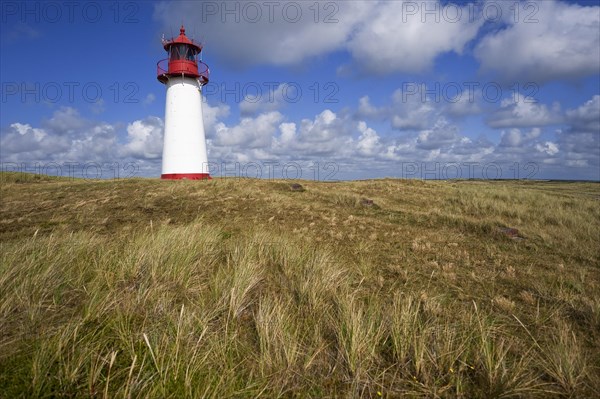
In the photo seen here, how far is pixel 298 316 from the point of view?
4.08 meters

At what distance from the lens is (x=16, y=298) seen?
362 cm

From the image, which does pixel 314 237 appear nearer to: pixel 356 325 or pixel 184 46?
pixel 356 325

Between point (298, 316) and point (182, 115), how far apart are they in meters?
→ 20.7

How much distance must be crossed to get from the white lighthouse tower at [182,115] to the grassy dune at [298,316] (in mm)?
12583

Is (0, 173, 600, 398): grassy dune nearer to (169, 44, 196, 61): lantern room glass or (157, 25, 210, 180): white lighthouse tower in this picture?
(157, 25, 210, 180): white lighthouse tower

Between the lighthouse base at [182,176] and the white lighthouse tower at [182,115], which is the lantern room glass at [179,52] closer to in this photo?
the white lighthouse tower at [182,115]

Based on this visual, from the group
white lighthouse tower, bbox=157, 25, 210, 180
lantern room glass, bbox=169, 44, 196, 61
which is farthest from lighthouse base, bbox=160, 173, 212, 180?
lantern room glass, bbox=169, 44, 196, 61

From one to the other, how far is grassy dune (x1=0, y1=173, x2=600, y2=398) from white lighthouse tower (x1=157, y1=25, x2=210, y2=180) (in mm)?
12583

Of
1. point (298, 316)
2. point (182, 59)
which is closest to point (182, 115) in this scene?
point (182, 59)

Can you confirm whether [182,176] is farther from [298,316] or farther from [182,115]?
[298,316]

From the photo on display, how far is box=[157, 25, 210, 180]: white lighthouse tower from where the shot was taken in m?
21.4

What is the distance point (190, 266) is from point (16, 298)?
218 cm

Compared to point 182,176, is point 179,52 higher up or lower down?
higher up

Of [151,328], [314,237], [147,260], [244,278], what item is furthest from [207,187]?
[151,328]
